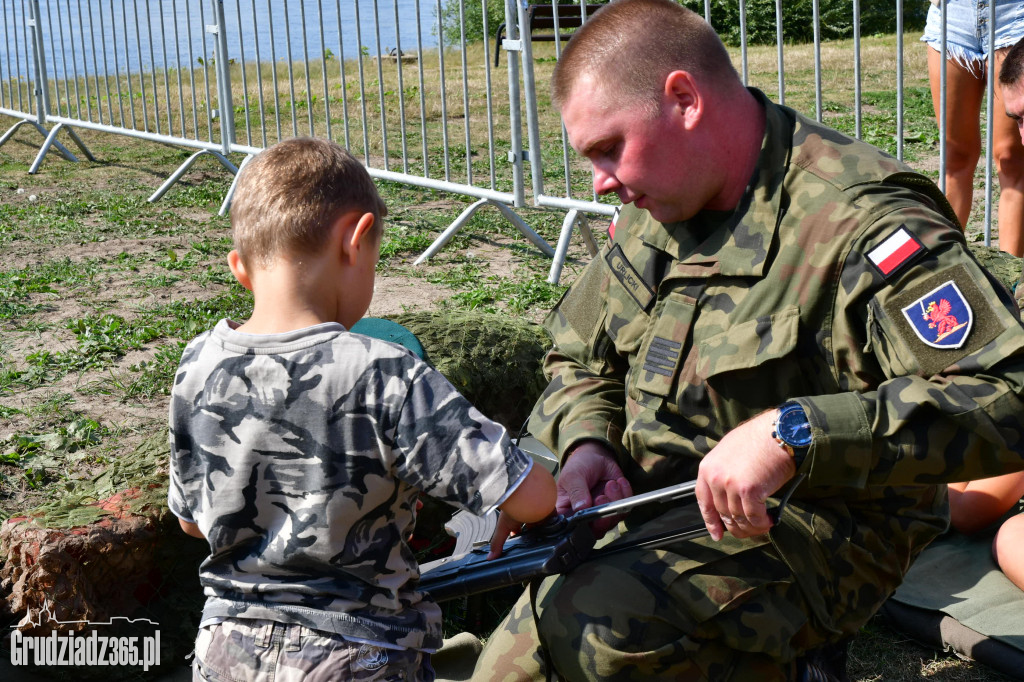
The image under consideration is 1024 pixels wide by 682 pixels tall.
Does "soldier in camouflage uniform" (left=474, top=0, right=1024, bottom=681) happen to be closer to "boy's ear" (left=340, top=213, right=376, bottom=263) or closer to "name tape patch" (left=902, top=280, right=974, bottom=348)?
"name tape patch" (left=902, top=280, right=974, bottom=348)

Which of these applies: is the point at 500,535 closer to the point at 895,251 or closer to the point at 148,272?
the point at 895,251

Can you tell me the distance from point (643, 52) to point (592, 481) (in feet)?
2.92

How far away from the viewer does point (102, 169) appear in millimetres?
9422

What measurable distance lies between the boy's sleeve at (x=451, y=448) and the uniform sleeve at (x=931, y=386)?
20.8 inches

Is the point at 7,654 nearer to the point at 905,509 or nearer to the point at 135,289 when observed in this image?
the point at 905,509

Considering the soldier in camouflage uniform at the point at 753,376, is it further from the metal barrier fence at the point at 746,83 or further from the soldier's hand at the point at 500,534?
the metal barrier fence at the point at 746,83

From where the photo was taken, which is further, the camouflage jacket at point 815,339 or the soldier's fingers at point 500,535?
the soldier's fingers at point 500,535

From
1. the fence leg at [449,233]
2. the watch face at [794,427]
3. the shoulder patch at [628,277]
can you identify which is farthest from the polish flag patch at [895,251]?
the fence leg at [449,233]

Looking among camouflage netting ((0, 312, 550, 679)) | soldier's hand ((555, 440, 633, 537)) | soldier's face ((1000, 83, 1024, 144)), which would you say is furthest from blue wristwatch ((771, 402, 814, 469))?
soldier's face ((1000, 83, 1024, 144))

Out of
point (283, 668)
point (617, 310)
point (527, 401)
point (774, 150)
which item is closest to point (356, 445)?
point (283, 668)

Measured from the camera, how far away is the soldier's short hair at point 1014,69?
293 centimetres

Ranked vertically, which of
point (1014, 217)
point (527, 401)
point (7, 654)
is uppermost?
point (1014, 217)

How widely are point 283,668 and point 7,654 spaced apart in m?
1.19

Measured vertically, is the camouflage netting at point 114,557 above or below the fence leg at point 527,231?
below
